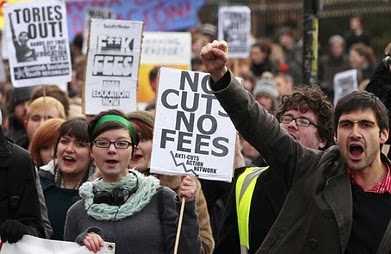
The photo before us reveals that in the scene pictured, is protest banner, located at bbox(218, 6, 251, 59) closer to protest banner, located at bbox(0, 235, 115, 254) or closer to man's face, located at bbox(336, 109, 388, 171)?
protest banner, located at bbox(0, 235, 115, 254)

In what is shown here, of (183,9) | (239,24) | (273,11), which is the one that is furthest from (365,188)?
(273,11)

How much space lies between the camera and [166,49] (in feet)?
51.3

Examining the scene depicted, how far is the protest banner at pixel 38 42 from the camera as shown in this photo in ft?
38.7

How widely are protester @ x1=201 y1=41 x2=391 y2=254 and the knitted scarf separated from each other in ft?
3.40

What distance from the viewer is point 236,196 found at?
7.29 m

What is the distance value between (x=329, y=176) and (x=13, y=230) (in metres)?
1.88

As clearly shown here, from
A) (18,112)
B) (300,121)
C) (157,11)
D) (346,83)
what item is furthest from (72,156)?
(157,11)

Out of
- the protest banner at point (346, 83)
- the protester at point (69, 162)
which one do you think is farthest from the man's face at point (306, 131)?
the protest banner at point (346, 83)

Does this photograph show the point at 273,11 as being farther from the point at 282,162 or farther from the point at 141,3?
the point at 282,162

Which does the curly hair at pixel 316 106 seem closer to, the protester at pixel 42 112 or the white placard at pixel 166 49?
the protester at pixel 42 112

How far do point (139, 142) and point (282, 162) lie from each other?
2.20m

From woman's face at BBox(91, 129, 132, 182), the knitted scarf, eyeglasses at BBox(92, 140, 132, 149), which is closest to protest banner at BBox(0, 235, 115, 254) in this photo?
the knitted scarf

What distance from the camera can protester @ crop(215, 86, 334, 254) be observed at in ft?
23.5

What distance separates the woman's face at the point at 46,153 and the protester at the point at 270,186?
2.49 meters
